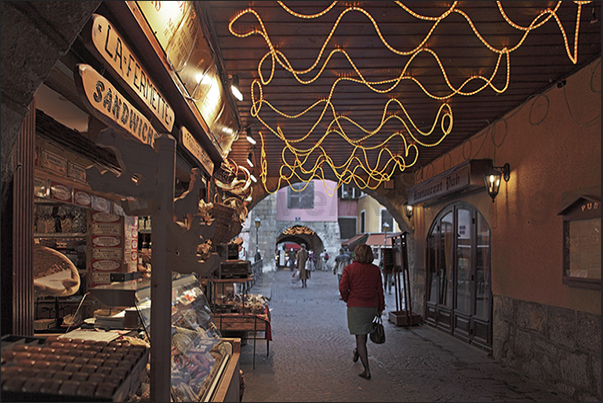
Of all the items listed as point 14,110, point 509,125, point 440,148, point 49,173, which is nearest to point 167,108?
point 49,173

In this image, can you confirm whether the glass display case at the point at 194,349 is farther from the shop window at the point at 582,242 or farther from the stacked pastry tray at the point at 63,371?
the shop window at the point at 582,242

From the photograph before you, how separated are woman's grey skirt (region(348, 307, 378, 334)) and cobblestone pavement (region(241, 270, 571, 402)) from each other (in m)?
0.55

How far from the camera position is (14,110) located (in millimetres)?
1382

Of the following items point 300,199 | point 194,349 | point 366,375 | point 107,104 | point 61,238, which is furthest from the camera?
point 300,199

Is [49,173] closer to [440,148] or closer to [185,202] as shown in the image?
[185,202]

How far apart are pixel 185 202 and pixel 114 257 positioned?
3923 mm

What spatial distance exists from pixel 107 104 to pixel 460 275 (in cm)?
672

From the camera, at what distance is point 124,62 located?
2.50m

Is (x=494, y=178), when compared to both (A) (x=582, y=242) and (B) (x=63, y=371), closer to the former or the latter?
(A) (x=582, y=242)

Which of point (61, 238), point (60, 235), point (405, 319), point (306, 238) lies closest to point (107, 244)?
point (60, 235)

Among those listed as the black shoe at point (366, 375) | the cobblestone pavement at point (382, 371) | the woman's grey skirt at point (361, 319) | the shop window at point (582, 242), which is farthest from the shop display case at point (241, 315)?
the shop window at point (582, 242)

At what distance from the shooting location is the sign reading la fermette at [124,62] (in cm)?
214

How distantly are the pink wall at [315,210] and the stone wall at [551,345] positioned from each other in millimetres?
21128

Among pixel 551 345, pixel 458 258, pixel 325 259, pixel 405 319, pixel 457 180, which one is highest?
pixel 457 180
